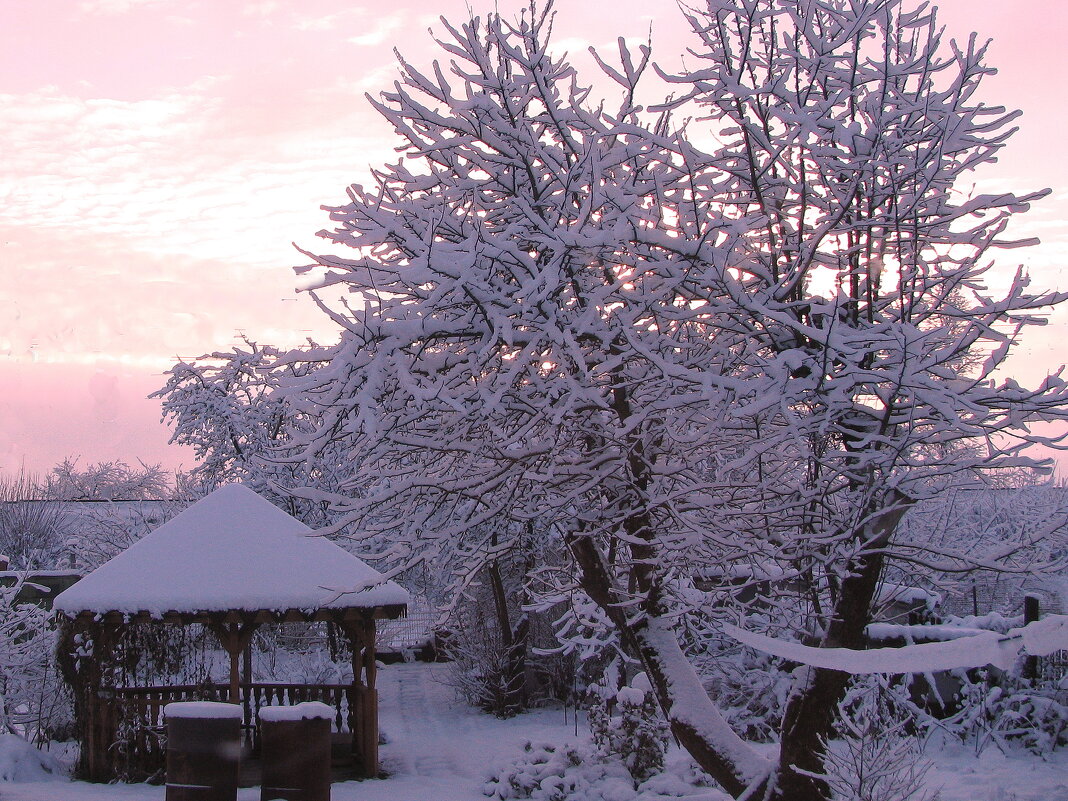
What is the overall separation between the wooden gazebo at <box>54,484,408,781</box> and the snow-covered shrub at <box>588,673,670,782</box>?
3383 millimetres

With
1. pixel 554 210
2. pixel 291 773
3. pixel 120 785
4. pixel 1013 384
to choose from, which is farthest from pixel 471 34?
pixel 120 785

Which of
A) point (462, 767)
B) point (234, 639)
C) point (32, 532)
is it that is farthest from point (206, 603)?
point (32, 532)

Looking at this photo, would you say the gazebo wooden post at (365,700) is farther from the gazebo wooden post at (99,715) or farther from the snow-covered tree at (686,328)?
the snow-covered tree at (686,328)

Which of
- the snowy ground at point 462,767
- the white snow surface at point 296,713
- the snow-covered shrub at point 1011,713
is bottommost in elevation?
the snowy ground at point 462,767

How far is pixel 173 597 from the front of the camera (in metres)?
11.9

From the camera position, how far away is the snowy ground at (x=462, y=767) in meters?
9.83

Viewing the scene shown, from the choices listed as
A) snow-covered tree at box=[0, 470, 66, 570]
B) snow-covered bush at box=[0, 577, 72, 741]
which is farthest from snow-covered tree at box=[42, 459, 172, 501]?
snow-covered bush at box=[0, 577, 72, 741]

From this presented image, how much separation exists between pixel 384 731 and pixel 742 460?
12644 millimetres

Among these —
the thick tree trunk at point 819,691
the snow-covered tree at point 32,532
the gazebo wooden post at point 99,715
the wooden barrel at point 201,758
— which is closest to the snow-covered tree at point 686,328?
the thick tree trunk at point 819,691

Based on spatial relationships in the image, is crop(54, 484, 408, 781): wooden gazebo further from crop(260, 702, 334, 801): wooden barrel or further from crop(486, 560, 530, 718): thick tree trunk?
crop(486, 560, 530, 718): thick tree trunk

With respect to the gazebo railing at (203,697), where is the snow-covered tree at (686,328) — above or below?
above

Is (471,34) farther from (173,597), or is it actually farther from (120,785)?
(120,785)

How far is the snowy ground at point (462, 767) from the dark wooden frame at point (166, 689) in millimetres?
456

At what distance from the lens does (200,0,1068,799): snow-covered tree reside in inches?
207
